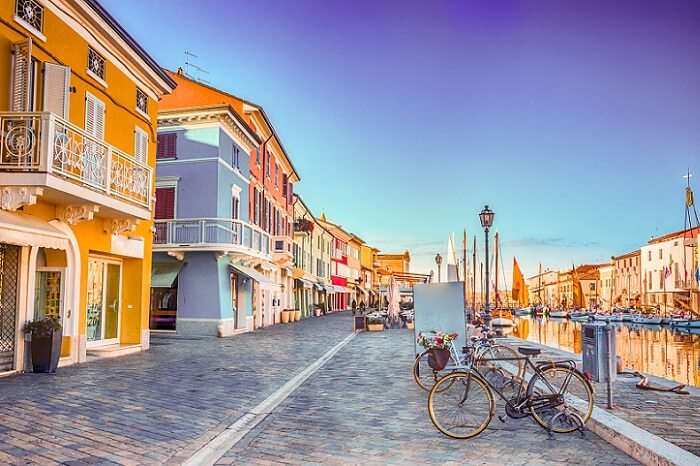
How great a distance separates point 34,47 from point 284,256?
21.8 metres

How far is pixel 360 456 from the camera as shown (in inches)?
230

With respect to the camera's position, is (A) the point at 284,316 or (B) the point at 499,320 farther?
(A) the point at 284,316

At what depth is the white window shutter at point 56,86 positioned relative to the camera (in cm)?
1141

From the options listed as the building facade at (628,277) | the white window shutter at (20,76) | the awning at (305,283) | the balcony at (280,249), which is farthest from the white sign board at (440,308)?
the building facade at (628,277)

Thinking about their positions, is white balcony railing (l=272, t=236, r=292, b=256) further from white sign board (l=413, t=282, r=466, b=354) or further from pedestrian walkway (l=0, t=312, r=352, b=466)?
white sign board (l=413, t=282, r=466, b=354)

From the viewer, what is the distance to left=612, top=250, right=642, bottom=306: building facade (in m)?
96.4

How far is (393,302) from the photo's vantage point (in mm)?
31219

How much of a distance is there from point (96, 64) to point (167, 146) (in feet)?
32.3

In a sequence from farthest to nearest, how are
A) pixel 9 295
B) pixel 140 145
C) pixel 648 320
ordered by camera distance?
pixel 648 320
pixel 140 145
pixel 9 295

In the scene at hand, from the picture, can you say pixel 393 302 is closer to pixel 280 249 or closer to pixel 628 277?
pixel 280 249

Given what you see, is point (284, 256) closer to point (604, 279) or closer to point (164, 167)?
point (164, 167)

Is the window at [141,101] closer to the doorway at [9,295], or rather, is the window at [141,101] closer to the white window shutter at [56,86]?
the white window shutter at [56,86]

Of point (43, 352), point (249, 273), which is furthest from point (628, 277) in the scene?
point (43, 352)

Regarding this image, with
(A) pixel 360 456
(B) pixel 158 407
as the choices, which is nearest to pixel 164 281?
(B) pixel 158 407
